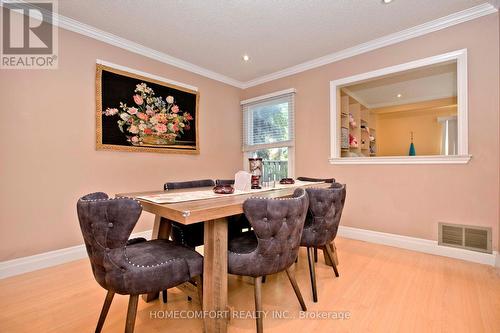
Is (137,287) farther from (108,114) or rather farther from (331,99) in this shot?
(331,99)

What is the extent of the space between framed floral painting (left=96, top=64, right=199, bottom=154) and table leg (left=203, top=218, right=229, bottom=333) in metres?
2.21

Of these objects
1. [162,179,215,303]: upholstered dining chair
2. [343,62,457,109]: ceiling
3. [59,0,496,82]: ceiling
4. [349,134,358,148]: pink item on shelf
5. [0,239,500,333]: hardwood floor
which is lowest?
[0,239,500,333]: hardwood floor

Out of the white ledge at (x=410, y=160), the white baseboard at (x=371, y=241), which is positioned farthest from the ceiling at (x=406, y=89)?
the white baseboard at (x=371, y=241)

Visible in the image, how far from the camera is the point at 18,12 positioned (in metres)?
2.28

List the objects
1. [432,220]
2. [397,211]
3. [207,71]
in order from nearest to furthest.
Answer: [432,220]
[397,211]
[207,71]

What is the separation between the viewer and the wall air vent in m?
2.39

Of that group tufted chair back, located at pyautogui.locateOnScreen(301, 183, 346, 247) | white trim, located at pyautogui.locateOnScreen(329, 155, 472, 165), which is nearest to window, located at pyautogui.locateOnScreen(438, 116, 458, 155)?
white trim, located at pyautogui.locateOnScreen(329, 155, 472, 165)

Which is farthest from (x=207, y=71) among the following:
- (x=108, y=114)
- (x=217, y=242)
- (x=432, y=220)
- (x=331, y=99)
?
(x=432, y=220)

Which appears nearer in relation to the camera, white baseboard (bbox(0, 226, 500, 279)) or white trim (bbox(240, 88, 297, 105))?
white baseboard (bbox(0, 226, 500, 279))

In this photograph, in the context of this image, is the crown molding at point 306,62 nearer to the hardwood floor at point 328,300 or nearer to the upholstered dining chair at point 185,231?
the upholstered dining chair at point 185,231

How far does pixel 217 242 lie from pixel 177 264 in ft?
0.79

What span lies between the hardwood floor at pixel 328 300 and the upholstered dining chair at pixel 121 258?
0.48 meters

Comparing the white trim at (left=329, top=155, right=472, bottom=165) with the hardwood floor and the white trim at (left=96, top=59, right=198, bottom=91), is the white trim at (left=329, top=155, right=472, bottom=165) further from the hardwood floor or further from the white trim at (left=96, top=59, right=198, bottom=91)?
the white trim at (left=96, top=59, right=198, bottom=91)

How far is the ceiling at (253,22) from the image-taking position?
2.30 meters
